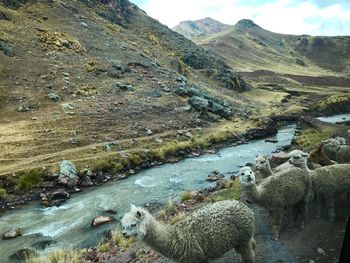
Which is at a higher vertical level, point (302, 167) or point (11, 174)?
point (302, 167)

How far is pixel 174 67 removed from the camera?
90.9 meters

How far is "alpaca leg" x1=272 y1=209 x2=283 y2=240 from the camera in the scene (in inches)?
516

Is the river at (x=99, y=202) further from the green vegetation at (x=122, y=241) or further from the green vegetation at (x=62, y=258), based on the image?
the green vegetation at (x=62, y=258)

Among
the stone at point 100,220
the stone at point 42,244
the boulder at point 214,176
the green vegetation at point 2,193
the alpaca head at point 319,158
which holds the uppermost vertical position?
the alpaca head at point 319,158

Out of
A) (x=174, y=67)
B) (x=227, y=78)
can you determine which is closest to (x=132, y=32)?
(x=174, y=67)

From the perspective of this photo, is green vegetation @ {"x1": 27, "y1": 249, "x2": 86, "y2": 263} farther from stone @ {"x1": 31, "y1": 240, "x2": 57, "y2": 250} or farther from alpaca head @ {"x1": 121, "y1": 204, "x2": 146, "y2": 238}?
alpaca head @ {"x1": 121, "y1": 204, "x2": 146, "y2": 238}

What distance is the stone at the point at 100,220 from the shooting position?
23.9 metres

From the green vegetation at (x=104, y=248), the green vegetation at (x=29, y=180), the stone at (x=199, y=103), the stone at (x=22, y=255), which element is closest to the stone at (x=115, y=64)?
the stone at (x=199, y=103)

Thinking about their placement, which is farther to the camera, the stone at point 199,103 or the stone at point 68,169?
the stone at point 199,103

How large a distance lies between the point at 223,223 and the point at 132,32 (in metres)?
98.8

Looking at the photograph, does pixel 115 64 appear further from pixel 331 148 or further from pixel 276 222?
pixel 276 222

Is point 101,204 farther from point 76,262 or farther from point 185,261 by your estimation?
point 185,261

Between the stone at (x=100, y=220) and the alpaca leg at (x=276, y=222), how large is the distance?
43.9ft

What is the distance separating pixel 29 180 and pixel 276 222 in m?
23.6
